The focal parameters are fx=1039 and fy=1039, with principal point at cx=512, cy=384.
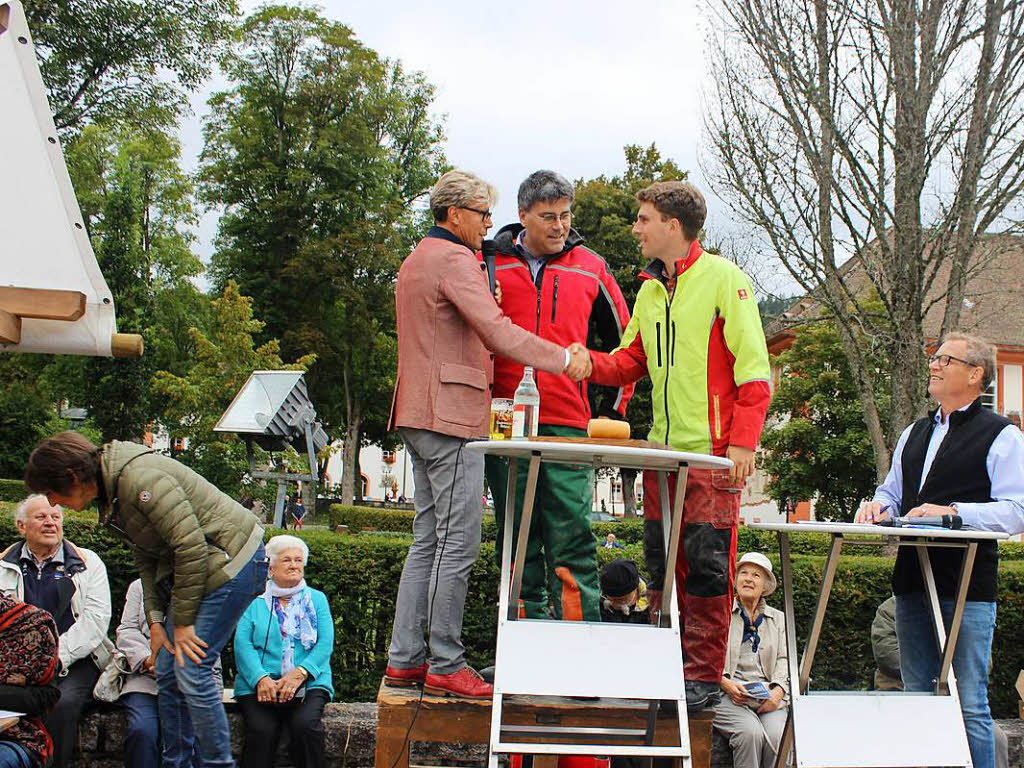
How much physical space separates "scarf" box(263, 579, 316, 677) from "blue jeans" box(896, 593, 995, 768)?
3042 mm

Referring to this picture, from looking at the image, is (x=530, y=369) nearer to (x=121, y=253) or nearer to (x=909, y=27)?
(x=909, y=27)

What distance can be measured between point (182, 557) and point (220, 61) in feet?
63.1

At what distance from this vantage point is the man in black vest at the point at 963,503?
12.8 ft

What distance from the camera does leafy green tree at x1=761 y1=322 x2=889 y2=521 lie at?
2808cm

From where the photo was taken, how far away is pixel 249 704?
17.7 ft

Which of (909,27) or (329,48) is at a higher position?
(329,48)

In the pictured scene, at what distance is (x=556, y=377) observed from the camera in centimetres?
442

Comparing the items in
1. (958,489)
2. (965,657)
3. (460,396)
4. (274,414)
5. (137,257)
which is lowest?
(965,657)

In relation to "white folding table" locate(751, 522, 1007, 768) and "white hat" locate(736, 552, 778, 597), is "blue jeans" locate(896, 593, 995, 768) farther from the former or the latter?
"white hat" locate(736, 552, 778, 597)

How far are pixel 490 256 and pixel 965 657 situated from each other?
2.47m

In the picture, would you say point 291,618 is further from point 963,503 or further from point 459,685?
point 963,503

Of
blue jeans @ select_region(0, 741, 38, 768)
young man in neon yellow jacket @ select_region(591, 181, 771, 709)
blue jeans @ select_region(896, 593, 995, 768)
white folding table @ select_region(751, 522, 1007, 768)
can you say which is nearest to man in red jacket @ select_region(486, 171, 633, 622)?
young man in neon yellow jacket @ select_region(591, 181, 771, 709)

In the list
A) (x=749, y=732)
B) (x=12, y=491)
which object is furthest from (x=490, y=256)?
(x=12, y=491)

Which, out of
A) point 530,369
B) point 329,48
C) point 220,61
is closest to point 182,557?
point 530,369
